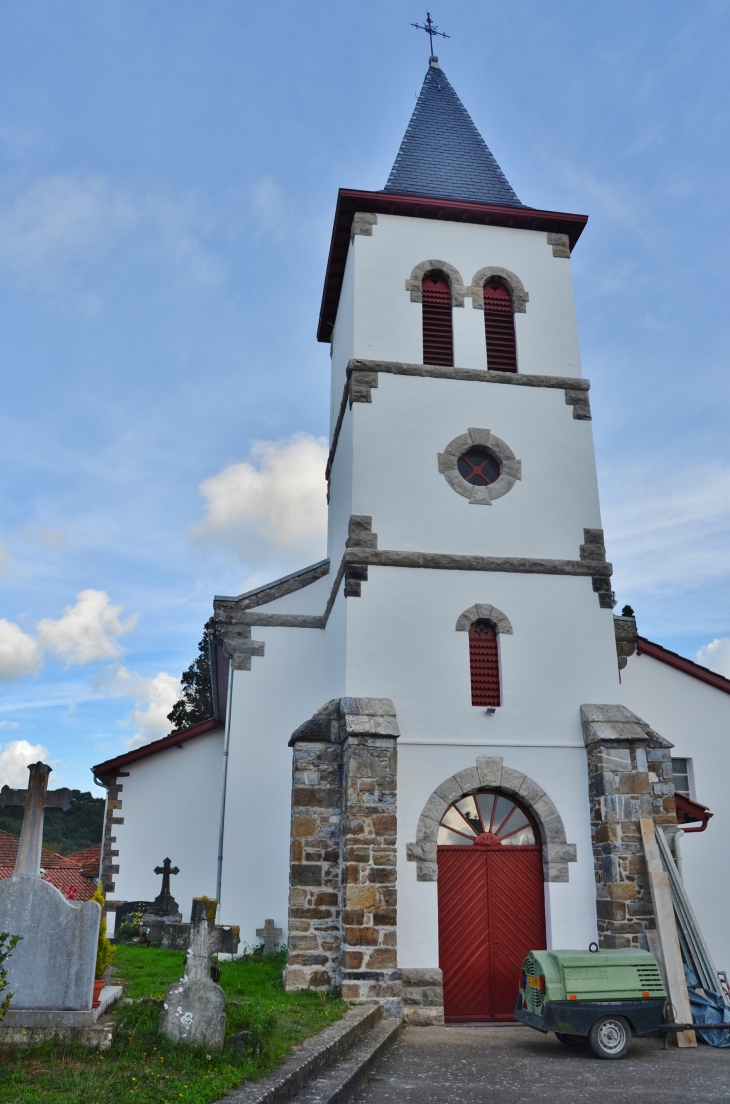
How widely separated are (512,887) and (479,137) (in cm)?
1366

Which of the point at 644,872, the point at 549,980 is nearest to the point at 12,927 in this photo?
the point at 549,980

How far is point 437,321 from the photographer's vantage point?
14.0 m

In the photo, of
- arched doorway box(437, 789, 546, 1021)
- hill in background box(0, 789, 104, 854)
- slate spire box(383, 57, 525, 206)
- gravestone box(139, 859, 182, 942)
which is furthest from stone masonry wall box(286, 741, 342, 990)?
hill in background box(0, 789, 104, 854)

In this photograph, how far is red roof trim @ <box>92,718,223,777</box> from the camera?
14922mm

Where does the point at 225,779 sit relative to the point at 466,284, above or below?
below

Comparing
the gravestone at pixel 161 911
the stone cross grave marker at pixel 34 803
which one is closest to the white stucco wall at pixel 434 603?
the gravestone at pixel 161 911

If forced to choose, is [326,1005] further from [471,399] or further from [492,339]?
[492,339]

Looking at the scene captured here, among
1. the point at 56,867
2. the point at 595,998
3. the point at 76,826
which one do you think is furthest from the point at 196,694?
the point at 595,998

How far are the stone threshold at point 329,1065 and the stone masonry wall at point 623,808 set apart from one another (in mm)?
3145

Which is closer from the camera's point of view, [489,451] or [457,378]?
[489,451]

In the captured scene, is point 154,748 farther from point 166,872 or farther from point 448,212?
point 448,212

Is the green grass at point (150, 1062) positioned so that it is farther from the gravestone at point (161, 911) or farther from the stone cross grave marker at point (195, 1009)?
the gravestone at point (161, 911)

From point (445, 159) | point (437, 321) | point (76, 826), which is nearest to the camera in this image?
point (437, 321)

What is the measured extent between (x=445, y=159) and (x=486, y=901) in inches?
493
